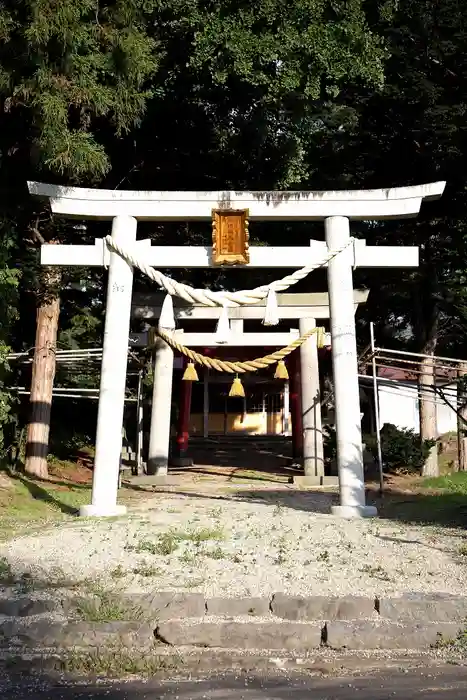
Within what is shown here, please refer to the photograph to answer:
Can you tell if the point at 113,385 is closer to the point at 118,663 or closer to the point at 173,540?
the point at 173,540

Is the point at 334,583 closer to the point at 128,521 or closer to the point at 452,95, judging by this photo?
the point at 128,521

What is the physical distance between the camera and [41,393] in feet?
46.5

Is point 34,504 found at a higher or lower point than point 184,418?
lower

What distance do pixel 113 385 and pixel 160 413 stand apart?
21.7 ft

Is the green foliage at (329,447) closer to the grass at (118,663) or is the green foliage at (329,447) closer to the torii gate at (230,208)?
the torii gate at (230,208)

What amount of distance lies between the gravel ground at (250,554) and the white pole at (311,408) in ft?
22.6

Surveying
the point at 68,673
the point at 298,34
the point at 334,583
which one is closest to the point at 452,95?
the point at 298,34

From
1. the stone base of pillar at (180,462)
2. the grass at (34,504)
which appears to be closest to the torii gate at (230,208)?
the grass at (34,504)

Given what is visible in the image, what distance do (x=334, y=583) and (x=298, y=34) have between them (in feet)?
29.8

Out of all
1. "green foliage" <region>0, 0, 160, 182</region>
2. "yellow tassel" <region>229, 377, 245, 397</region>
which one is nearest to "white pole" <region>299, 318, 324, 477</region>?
"yellow tassel" <region>229, 377, 245, 397</region>

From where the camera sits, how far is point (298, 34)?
11.9 metres

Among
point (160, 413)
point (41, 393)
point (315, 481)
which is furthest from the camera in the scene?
point (160, 413)

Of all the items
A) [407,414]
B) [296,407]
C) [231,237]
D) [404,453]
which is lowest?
[404,453]

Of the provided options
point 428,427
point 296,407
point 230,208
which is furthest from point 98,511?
point 296,407
